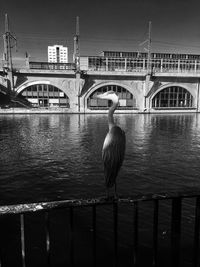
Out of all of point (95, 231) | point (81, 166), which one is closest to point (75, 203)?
point (95, 231)

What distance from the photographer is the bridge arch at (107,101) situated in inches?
2137

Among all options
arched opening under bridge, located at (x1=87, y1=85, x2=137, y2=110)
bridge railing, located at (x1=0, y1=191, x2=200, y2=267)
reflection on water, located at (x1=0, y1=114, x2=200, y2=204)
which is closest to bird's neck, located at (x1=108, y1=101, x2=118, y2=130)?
bridge railing, located at (x1=0, y1=191, x2=200, y2=267)

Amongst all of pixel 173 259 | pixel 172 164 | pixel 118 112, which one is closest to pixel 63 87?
pixel 118 112

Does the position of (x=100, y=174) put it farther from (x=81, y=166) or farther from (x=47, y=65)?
(x=47, y=65)

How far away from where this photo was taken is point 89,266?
6891 mm

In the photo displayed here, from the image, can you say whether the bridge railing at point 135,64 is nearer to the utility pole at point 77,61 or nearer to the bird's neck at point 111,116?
the utility pole at point 77,61

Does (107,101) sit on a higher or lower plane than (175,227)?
higher

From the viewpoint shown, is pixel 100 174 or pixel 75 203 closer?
pixel 75 203

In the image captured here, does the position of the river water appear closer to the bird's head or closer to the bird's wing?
the bird's wing

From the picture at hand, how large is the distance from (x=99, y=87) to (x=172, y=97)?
1630 cm

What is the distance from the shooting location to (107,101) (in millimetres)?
56188

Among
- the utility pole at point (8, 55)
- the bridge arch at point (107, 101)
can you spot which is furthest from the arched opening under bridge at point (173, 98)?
the utility pole at point (8, 55)

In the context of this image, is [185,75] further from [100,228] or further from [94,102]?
[100,228]

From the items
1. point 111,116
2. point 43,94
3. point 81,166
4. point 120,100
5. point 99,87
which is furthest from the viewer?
point 120,100
